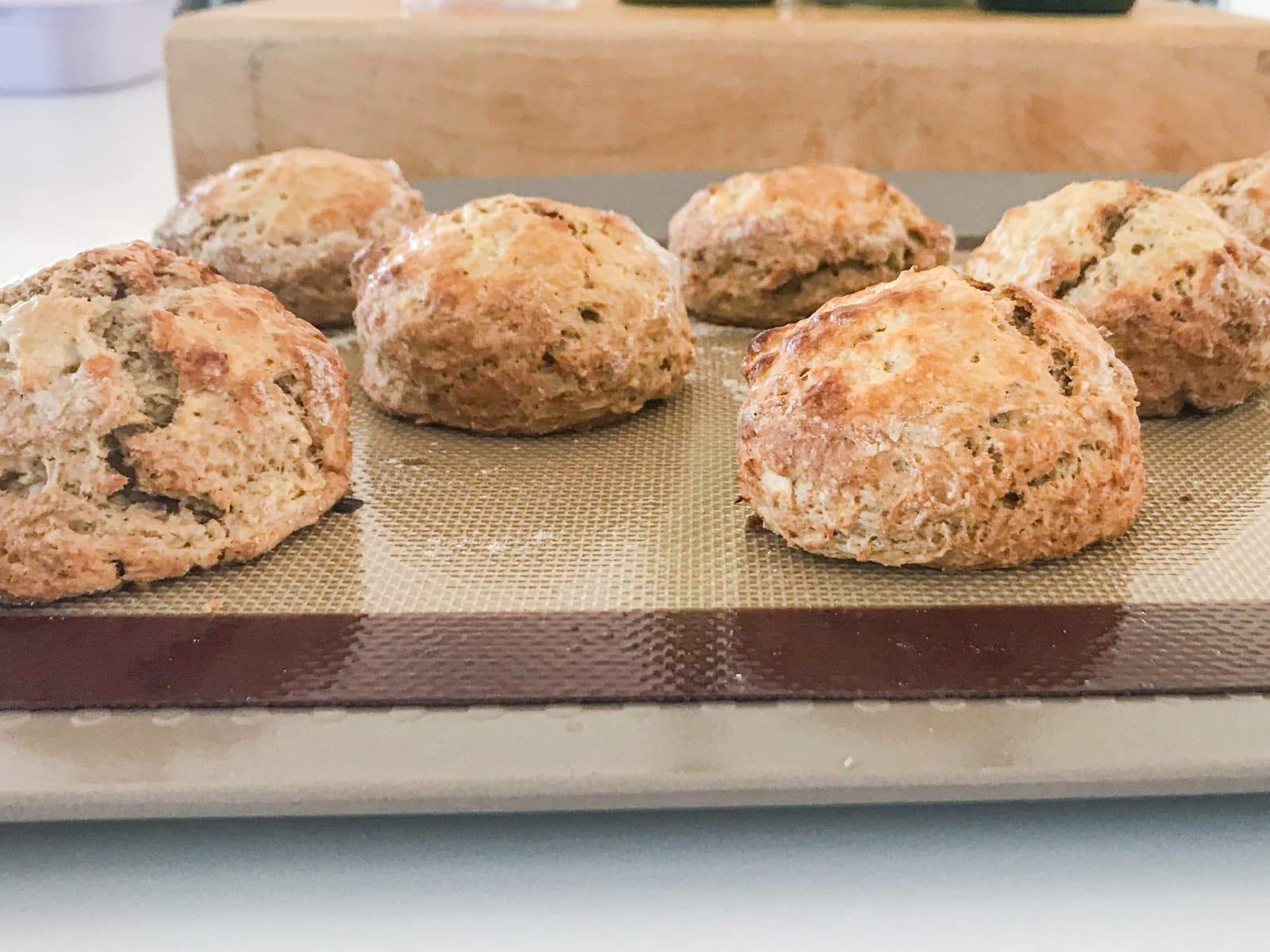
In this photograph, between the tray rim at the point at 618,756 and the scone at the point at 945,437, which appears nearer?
the tray rim at the point at 618,756

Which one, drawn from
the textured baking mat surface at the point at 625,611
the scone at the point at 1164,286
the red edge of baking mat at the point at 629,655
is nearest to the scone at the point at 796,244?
the scone at the point at 1164,286

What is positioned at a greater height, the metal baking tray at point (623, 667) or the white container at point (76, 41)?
the white container at point (76, 41)

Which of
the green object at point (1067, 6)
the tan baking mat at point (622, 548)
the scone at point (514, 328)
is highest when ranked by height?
the green object at point (1067, 6)

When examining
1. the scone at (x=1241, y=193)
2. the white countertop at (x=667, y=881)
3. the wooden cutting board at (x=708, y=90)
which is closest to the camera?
the white countertop at (x=667, y=881)

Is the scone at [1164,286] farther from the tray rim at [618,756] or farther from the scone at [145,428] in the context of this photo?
the scone at [145,428]

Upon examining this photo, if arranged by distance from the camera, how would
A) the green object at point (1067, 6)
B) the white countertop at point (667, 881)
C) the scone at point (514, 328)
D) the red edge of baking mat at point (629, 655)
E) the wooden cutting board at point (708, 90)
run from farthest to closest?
the green object at point (1067, 6), the wooden cutting board at point (708, 90), the scone at point (514, 328), the red edge of baking mat at point (629, 655), the white countertop at point (667, 881)

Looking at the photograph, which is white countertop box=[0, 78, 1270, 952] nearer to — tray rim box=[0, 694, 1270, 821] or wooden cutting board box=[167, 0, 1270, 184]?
tray rim box=[0, 694, 1270, 821]

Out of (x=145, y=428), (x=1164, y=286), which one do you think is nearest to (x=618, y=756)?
(x=145, y=428)

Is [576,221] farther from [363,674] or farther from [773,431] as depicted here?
[363,674]
